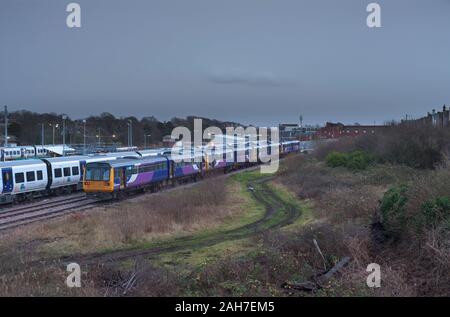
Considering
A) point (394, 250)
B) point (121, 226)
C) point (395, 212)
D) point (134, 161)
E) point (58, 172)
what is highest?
point (134, 161)

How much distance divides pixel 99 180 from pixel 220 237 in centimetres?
1201

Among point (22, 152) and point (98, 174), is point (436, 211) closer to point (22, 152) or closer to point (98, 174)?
point (98, 174)

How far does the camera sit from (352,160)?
39.6m

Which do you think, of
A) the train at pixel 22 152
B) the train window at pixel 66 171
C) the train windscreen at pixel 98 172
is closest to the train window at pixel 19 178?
the train windscreen at pixel 98 172

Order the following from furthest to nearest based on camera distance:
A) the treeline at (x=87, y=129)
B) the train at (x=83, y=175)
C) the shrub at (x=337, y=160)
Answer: the treeline at (x=87, y=129), the shrub at (x=337, y=160), the train at (x=83, y=175)

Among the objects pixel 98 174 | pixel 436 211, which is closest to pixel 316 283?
pixel 436 211

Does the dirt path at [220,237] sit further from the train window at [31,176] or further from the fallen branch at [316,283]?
the train window at [31,176]

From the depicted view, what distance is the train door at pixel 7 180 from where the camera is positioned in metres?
25.3

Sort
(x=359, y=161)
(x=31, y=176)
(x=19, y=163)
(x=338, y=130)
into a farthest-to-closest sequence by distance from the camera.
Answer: (x=338, y=130)
(x=359, y=161)
(x=31, y=176)
(x=19, y=163)

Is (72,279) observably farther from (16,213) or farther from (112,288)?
(16,213)

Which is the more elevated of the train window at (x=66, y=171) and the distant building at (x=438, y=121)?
the distant building at (x=438, y=121)

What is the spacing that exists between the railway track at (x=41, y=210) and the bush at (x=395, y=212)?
14.6m

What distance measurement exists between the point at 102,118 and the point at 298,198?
336 feet

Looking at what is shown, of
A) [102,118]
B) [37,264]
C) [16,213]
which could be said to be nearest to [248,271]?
[37,264]
